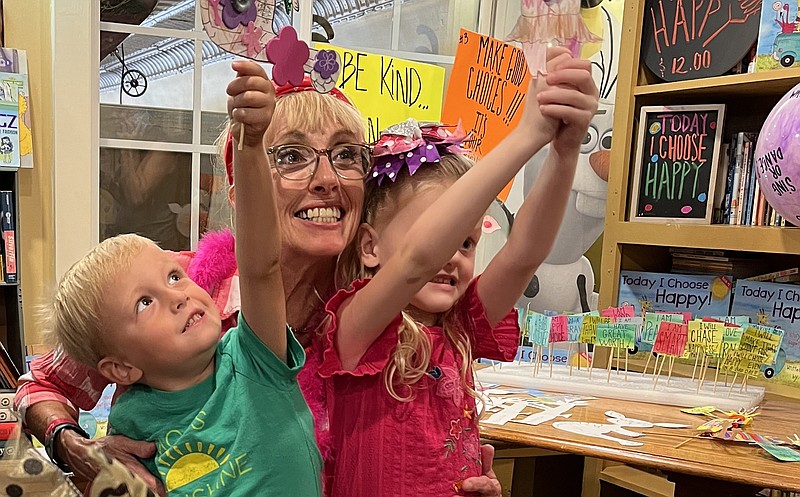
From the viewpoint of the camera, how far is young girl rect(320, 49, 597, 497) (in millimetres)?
1072

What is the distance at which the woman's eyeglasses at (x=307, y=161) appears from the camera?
118 cm

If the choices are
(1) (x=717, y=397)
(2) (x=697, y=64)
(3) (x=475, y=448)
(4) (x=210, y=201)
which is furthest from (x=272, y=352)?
(4) (x=210, y=201)

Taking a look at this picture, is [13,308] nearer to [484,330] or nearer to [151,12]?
[151,12]

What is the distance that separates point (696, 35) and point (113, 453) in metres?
2.19

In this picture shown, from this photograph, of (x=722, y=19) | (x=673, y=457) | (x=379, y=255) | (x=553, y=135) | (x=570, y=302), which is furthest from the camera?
(x=570, y=302)

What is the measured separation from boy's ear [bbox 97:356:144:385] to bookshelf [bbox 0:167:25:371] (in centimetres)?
202

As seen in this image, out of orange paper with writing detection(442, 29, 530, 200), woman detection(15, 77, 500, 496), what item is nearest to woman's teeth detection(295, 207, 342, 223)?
woman detection(15, 77, 500, 496)

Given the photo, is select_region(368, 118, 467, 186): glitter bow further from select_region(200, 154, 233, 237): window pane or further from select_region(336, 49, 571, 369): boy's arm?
select_region(200, 154, 233, 237): window pane

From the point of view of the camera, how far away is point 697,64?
2469 mm

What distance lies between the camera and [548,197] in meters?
1.08

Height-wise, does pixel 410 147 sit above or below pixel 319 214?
above

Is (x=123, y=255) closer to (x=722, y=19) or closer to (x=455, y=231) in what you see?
(x=455, y=231)

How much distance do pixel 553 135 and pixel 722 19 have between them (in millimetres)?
1766

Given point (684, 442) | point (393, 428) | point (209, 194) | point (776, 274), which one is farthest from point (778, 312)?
point (209, 194)
